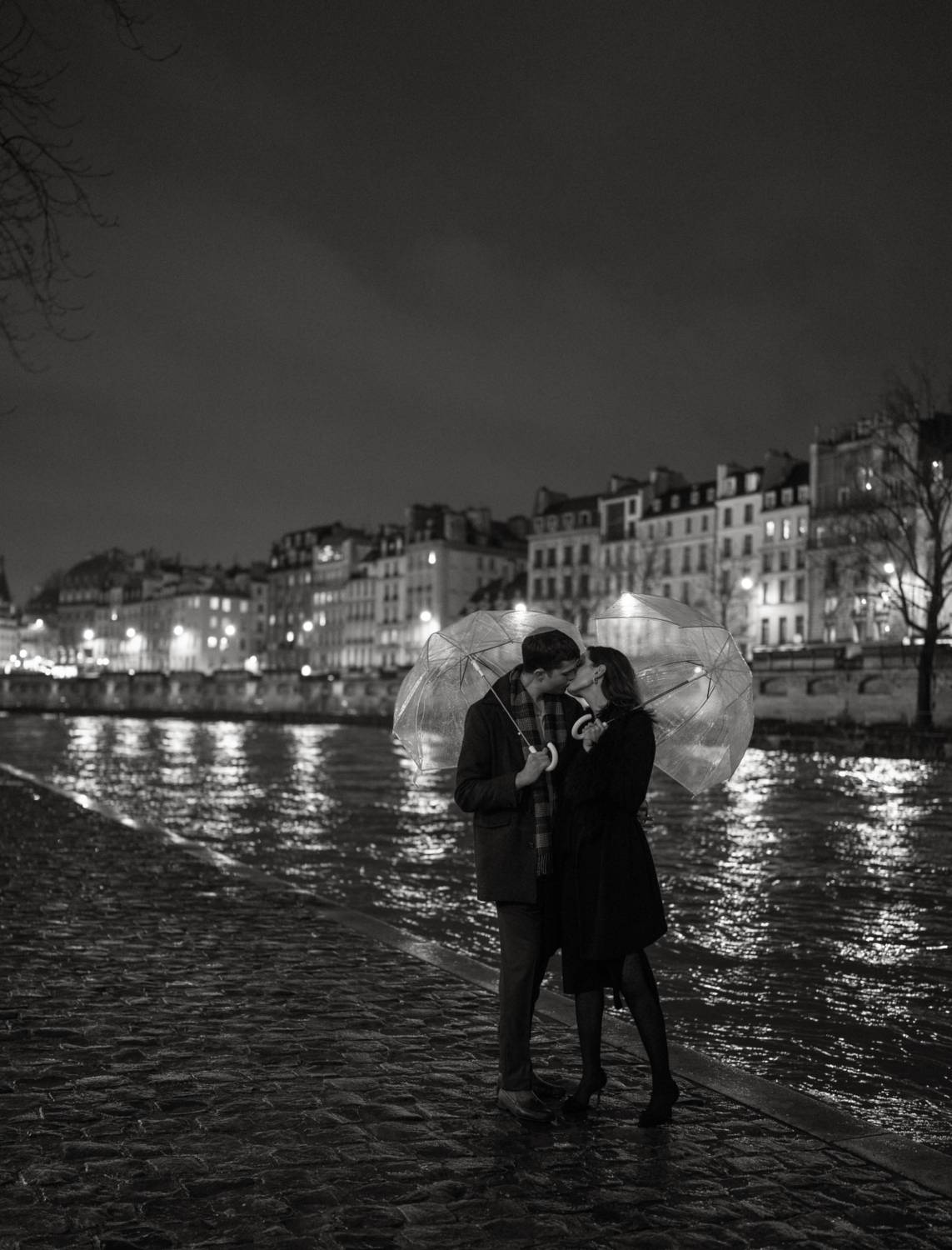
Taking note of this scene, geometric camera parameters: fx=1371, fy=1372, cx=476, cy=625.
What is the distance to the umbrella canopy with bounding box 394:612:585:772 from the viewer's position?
6160 millimetres

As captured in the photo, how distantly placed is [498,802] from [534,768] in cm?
23

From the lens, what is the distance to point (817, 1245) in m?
4.18

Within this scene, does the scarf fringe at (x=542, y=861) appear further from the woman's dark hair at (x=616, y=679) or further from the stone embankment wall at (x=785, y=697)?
the stone embankment wall at (x=785, y=697)

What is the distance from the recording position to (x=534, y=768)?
5266 millimetres

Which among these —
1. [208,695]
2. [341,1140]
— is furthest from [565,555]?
[341,1140]

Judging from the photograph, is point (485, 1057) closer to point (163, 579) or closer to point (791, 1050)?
point (791, 1050)

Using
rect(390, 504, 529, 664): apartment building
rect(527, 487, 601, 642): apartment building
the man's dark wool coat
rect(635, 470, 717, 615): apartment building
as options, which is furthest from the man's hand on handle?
rect(390, 504, 529, 664): apartment building

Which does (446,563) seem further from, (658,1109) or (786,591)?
(658,1109)

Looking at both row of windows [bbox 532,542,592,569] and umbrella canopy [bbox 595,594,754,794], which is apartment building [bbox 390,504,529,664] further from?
umbrella canopy [bbox 595,594,754,794]

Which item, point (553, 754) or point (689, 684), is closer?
point (553, 754)

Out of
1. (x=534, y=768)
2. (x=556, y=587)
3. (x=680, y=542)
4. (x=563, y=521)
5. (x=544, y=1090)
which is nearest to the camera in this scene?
(x=534, y=768)

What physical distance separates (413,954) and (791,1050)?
2.55 meters

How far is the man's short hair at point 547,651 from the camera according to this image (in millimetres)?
5355

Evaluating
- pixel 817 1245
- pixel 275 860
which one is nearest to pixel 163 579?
pixel 275 860
